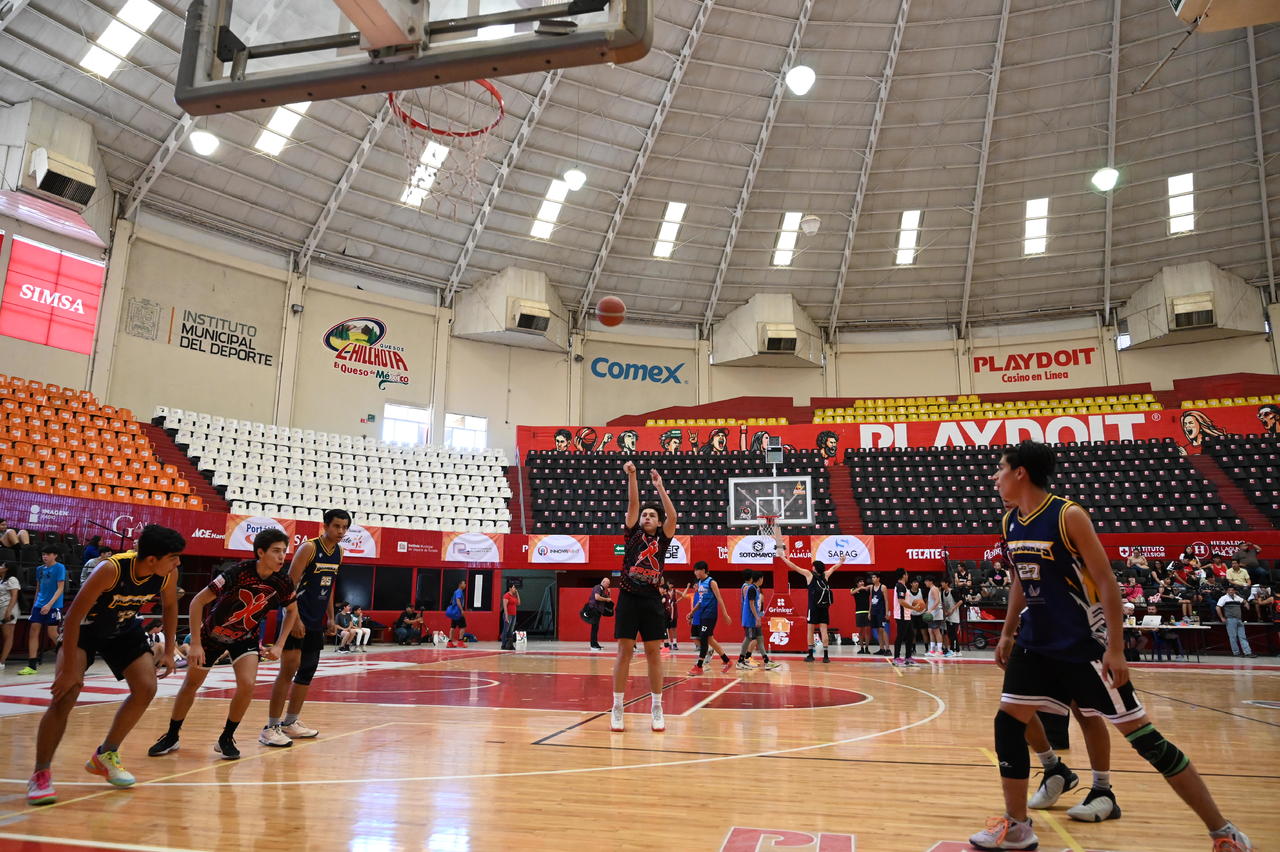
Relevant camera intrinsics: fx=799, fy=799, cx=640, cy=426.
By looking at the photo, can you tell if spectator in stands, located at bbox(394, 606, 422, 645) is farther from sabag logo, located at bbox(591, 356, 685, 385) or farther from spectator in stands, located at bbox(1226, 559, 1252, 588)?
spectator in stands, located at bbox(1226, 559, 1252, 588)

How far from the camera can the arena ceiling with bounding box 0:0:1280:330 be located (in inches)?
906

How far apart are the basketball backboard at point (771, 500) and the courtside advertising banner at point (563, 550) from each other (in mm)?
4618

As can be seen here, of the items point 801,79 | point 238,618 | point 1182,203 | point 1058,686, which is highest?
point 1182,203

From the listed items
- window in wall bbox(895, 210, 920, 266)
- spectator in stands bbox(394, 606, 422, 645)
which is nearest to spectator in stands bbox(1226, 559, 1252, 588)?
window in wall bbox(895, 210, 920, 266)

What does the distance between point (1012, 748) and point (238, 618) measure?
4.94 meters

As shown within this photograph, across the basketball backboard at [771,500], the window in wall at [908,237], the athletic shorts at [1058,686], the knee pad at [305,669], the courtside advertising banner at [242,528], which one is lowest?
the knee pad at [305,669]

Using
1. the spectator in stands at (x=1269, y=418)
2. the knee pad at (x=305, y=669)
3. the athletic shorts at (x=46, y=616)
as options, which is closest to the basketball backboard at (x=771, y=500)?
the spectator in stands at (x=1269, y=418)

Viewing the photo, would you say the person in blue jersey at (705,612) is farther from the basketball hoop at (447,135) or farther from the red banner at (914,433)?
the red banner at (914,433)

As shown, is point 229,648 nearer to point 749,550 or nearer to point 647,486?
point 749,550

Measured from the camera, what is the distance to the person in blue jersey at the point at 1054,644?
336cm

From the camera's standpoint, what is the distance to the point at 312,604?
619 centimetres

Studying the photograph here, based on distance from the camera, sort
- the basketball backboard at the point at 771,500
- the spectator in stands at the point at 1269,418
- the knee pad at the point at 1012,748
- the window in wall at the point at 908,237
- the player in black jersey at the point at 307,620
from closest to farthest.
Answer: the knee pad at the point at 1012,748
the player in black jersey at the point at 307,620
the basketball backboard at the point at 771,500
the spectator in stands at the point at 1269,418
the window in wall at the point at 908,237

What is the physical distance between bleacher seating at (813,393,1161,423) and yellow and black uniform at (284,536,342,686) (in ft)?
79.7

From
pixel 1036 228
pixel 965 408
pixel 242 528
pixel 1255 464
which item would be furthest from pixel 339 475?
pixel 1255 464
